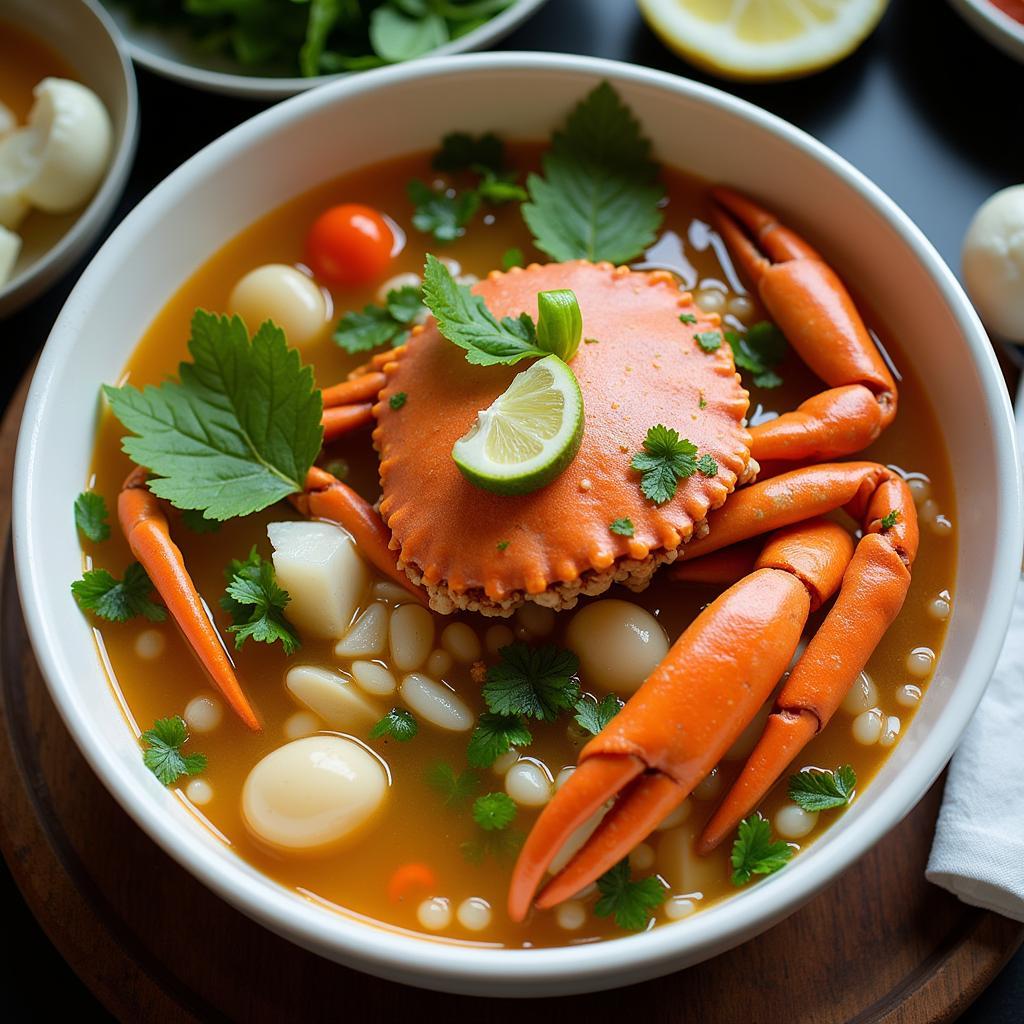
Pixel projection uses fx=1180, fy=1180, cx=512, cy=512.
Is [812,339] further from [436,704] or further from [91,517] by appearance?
[91,517]

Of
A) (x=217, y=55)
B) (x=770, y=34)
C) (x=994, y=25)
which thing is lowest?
(x=217, y=55)

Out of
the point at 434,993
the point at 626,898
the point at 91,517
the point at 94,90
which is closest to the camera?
the point at 626,898

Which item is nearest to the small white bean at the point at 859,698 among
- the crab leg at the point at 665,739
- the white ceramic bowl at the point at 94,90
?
the crab leg at the point at 665,739

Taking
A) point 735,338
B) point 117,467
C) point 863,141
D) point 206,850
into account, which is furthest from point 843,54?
point 206,850

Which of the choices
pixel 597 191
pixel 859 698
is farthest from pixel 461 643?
pixel 597 191

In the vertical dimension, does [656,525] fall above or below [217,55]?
above

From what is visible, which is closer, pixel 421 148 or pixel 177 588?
pixel 177 588
